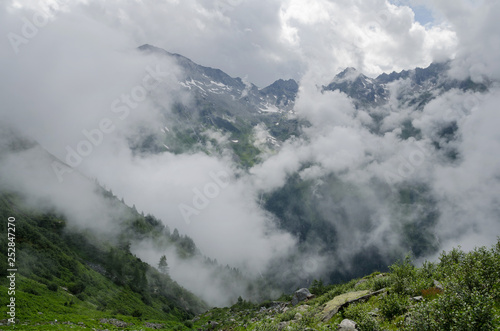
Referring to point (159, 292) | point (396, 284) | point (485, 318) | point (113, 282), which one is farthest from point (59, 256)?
point (485, 318)

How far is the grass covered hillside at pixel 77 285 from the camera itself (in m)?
59.7

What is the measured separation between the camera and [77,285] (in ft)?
322

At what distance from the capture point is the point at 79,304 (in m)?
81.4

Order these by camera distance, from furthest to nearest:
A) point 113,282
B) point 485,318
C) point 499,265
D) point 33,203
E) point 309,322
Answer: point 33,203
point 113,282
point 309,322
point 499,265
point 485,318

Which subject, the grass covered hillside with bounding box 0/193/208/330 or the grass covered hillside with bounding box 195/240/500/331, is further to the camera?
the grass covered hillside with bounding box 0/193/208/330

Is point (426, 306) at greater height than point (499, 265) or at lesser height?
lesser

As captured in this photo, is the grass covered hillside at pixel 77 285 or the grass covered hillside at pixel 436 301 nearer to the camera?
the grass covered hillside at pixel 436 301

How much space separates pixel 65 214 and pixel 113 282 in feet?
278

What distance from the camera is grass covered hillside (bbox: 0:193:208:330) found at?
59728 millimetres

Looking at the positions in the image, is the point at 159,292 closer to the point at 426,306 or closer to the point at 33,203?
the point at 33,203

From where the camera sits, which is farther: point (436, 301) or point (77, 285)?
point (77, 285)

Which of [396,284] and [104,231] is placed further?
[104,231]

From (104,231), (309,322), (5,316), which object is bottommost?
(5,316)

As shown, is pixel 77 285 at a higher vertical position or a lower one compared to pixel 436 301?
lower
